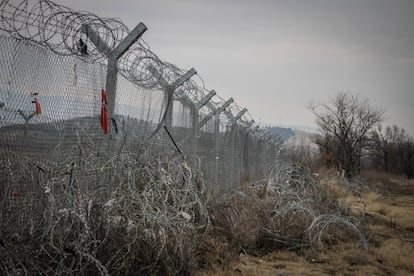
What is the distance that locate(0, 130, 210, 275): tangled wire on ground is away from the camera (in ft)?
11.0

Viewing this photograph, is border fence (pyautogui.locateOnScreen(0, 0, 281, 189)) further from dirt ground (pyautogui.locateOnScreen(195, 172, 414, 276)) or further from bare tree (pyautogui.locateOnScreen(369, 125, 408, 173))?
bare tree (pyautogui.locateOnScreen(369, 125, 408, 173))

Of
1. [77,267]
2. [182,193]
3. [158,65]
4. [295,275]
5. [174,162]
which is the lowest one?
[295,275]

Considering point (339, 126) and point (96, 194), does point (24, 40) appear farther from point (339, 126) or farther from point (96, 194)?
point (339, 126)

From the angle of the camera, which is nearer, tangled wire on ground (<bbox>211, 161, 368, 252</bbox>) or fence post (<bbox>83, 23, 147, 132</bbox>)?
fence post (<bbox>83, 23, 147, 132</bbox>)

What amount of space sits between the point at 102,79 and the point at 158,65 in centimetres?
101

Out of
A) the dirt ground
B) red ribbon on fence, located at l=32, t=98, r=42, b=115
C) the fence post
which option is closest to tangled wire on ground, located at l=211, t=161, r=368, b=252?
the dirt ground

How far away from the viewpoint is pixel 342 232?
25.4 ft

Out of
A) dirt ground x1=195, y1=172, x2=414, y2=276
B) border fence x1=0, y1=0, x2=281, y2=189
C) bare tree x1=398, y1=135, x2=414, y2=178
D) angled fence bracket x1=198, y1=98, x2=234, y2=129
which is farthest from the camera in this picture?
bare tree x1=398, y1=135, x2=414, y2=178

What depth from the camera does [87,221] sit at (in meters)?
3.78

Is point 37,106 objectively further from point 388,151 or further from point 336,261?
point 388,151

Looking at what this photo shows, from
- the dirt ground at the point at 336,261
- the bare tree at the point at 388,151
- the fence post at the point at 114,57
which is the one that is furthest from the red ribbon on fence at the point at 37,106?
the bare tree at the point at 388,151

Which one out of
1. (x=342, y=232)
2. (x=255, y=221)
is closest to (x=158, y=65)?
(x=255, y=221)

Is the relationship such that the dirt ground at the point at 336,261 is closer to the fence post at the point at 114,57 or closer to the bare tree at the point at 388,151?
the fence post at the point at 114,57

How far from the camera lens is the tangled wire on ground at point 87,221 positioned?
3.36 meters
